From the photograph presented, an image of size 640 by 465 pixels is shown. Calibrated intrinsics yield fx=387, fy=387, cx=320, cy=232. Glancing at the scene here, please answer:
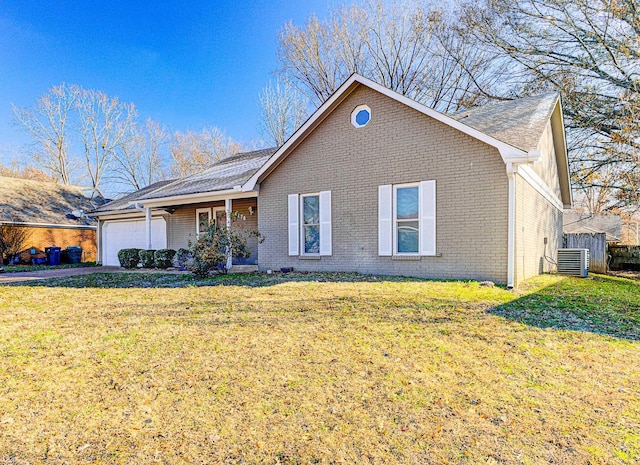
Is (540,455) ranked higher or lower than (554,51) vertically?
lower

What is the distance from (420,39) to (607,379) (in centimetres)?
2055

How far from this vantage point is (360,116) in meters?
10.0

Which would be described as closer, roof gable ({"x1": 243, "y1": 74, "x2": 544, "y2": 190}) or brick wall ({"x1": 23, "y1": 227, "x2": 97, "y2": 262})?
roof gable ({"x1": 243, "y1": 74, "x2": 544, "y2": 190})

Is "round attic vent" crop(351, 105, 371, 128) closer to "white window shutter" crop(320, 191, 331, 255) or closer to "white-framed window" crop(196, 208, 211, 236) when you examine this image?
"white window shutter" crop(320, 191, 331, 255)

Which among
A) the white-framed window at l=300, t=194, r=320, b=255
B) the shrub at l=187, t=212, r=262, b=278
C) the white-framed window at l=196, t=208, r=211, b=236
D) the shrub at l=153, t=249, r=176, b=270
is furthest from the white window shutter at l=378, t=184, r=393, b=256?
the shrub at l=153, t=249, r=176, b=270

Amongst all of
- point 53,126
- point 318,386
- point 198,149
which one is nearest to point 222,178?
point 318,386

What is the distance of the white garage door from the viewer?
1582 centimetres

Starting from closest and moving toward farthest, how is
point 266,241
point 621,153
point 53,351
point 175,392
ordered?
point 175,392, point 53,351, point 266,241, point 621,153

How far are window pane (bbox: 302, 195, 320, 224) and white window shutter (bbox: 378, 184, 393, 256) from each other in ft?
6.42

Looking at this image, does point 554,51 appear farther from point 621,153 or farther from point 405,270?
point 405,270

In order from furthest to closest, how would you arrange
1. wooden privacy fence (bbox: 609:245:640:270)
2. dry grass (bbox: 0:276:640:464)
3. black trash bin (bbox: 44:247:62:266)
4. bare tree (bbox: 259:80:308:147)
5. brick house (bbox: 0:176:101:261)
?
bare tree (bbox: 259:80:308:147) < brick house (bbox: 0:176:101:261) < black trash bin (bbox: 44:247:62:266) < wooden privacy fence (bbox: 609:245:640:270) < dry grass (bbox: 0:276:640:464)

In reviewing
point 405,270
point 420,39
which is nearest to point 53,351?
point 405,270

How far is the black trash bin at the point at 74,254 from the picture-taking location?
2005 centimetres

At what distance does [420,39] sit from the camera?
20234 mm
